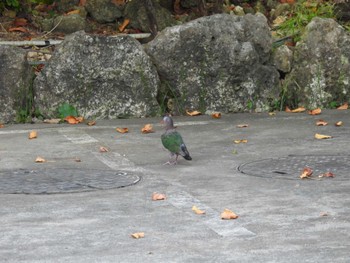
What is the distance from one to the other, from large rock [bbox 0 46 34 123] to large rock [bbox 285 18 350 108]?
9.43ft

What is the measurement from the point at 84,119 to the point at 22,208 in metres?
3.85

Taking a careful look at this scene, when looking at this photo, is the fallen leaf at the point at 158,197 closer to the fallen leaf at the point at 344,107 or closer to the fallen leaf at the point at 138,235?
the fallen leaf at the point at 138,235

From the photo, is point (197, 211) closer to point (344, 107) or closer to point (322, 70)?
point (344, 107)

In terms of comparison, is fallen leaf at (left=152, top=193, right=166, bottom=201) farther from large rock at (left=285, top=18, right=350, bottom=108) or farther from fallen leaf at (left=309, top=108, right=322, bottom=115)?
large rock at (left=285, top=18, right=350, bottom=108)

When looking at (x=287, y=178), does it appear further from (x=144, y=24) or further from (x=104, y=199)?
→ (x=144, y=24)

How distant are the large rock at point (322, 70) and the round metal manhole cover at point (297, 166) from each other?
2627 mm

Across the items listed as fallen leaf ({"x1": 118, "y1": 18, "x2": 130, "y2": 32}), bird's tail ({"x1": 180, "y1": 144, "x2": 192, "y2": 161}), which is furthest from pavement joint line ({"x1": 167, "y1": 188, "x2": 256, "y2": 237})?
fallen leaf ({"x1": 118, "y1": 18, "x2": 130, "y2": 32})

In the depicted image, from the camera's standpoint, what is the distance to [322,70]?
10.7 meters

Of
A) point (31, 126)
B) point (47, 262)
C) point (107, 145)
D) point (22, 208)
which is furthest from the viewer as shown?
point (31, 126)

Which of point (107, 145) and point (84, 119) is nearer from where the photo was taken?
point (107, 145)

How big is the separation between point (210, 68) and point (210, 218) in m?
4.49

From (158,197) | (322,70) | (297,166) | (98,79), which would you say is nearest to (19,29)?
(98,79)

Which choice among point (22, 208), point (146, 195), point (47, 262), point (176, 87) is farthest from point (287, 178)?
point (176, 87)

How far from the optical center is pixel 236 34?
10586 millimetres
